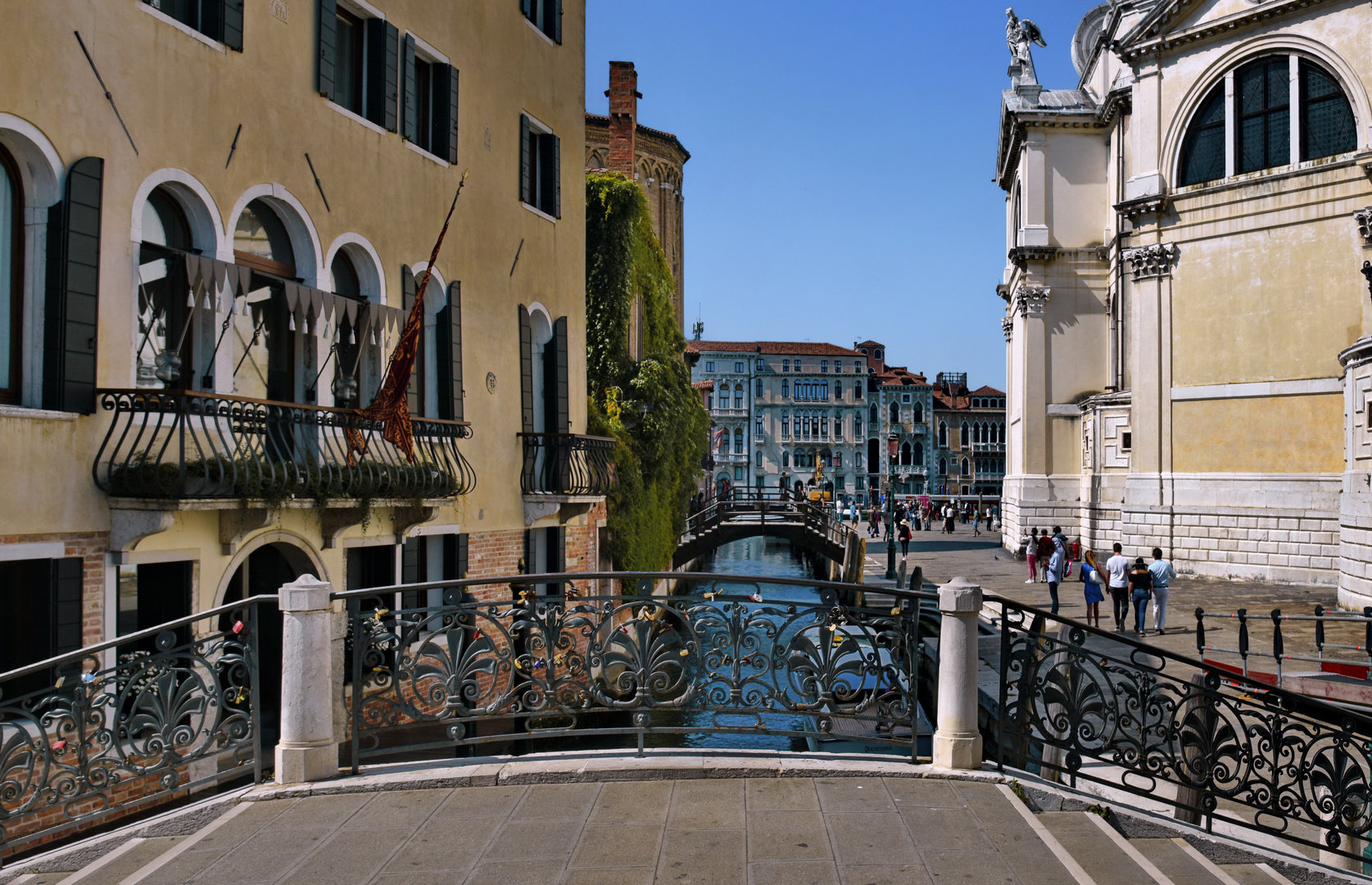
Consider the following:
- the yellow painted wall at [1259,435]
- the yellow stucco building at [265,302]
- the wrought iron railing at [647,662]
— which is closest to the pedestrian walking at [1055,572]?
the yellow painted wall at [1259,435]

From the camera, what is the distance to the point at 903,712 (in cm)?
693

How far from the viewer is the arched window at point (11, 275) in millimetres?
8539

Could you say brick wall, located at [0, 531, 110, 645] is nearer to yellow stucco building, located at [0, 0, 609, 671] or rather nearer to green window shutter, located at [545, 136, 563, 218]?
yellow stucco building, located at [0, 0, 609, 671]

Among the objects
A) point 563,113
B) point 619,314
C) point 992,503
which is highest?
point 563,113

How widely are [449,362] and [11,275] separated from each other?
6.02m

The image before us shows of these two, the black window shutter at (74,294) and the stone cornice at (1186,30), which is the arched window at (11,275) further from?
the stone cornice at (1186,30)

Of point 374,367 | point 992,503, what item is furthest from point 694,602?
point 992,503

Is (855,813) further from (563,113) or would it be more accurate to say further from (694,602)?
(563,113)

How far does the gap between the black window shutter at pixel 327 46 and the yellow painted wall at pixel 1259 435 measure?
24085mm

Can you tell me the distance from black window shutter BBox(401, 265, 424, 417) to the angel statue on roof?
3025cm

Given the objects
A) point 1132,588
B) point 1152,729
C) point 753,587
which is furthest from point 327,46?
point 753,587

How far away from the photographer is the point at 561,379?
17453mm

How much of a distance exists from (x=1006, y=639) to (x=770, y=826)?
6.61 feet

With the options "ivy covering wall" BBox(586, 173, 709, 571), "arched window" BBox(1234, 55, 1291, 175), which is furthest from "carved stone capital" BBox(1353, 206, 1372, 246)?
"ivy covering wall" BBox(586, 173, 709, 571)
